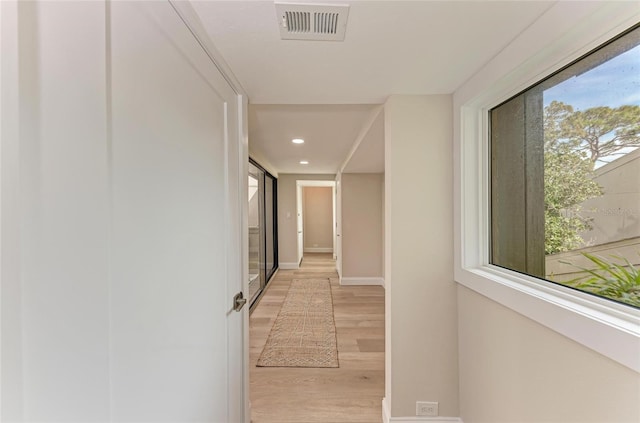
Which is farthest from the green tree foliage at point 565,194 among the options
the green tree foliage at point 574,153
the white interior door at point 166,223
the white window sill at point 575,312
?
the white interior door at point 166,223

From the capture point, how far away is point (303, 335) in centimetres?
308

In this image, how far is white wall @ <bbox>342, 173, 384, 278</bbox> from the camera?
5.15m

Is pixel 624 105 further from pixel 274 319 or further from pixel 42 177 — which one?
pixel 274 319

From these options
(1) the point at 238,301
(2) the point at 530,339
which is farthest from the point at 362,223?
(2) the point at 530,339

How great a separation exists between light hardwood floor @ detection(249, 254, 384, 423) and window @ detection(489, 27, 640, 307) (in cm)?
145

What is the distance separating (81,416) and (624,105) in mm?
1704

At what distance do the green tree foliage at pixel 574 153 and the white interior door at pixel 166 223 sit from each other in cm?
148

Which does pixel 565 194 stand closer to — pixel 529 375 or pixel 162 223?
pixel 529 375

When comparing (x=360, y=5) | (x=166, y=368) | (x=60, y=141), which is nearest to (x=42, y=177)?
(x=60, y=141)

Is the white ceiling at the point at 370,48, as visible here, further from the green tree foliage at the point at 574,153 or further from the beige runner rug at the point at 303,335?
the beige runner rug at the point at 303,335

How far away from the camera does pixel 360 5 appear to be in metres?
0.96

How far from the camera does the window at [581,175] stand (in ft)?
2.95

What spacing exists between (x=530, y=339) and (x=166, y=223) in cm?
148

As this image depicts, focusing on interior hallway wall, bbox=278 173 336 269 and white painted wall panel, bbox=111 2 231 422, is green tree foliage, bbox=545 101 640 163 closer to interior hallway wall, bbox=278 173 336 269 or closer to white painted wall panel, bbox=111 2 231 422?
white painted wall panel, bbox=111 2 231 422
